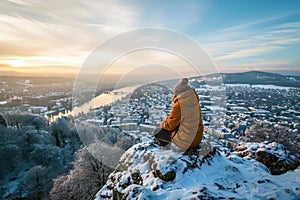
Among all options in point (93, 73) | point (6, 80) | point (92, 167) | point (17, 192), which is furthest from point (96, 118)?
point (6, 80)

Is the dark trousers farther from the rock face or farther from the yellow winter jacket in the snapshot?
the rock face

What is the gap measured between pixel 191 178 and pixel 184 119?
1652 mm

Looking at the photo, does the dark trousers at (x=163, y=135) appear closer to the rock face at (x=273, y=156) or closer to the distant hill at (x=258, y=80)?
the rock face at (x=273, y=156)

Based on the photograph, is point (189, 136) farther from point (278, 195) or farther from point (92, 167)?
point (92, 167)

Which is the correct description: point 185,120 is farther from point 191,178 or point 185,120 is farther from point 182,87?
point 191,178

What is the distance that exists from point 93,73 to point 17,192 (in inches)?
794

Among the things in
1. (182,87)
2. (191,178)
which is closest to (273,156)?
(191,178)

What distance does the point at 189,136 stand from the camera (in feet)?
16.1

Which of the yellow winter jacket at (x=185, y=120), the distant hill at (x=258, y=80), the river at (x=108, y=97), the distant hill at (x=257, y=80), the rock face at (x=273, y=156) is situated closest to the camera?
the yellow winter jacket at (x=185, y=120)

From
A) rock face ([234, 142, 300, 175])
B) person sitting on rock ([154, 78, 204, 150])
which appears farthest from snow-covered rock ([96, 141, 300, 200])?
person sitting on rock ([154, 78, 204, 150])

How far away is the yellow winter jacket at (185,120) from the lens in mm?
4453

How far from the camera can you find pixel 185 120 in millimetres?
4680

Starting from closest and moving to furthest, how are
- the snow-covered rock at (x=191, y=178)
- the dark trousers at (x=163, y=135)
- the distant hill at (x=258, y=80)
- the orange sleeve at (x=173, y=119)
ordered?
the snow-covered rock at (x=191, y=178), the orange sleeve at (x=173, y=119), the dark trousers at (x=163, y=135), the distant hill at (x=258, y=80)

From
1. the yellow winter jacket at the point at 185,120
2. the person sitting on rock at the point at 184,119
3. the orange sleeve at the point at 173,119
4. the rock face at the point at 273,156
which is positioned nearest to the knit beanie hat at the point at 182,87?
the person sitting on rock at the point at 184,119
